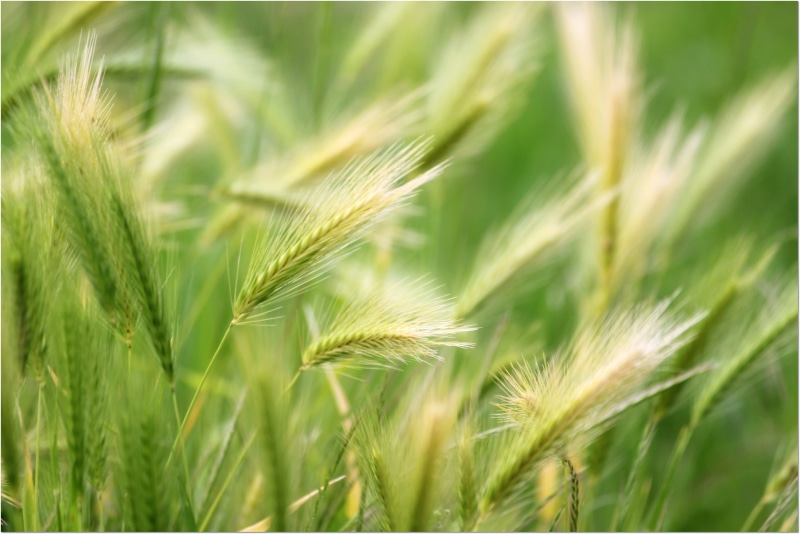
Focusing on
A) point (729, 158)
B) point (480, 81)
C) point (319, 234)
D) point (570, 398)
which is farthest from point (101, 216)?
point (729, 158)

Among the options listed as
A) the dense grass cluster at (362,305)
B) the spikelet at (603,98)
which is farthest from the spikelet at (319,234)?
the spikelet at (603,98)

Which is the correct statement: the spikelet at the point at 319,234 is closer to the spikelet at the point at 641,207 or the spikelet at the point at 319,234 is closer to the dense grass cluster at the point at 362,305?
the dense grass cluster at the point at 362,305

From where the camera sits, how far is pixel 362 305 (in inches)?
30.4

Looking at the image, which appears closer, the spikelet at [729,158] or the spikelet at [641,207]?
the spikelet at [641,207]

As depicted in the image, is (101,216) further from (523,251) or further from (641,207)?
(641,207)

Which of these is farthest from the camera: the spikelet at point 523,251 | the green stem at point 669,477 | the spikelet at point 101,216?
the spikelet at point 523,251

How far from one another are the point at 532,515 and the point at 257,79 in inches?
37.9

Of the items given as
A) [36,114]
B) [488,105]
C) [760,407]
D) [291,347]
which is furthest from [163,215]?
[760,407]

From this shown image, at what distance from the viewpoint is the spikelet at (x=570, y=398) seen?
721 millimetres

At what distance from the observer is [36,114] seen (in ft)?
2.49

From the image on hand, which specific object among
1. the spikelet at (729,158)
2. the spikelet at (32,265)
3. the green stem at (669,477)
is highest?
the spikelet at (729,158)

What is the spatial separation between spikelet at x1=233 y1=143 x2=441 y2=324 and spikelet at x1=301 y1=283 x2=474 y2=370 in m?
0.06

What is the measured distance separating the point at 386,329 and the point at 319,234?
0.11 m

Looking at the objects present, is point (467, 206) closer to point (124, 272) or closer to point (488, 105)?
point (488, 105)
